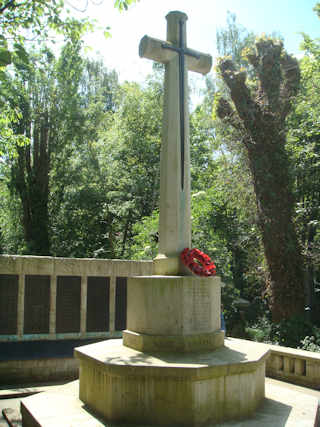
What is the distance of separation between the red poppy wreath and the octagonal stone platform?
1180 millimetres

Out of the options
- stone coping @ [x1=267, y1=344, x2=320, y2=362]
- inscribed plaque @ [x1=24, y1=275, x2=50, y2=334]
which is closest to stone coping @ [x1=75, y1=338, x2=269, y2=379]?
stone coping @ [x1=267, y1=344, x2=320, y2=362]

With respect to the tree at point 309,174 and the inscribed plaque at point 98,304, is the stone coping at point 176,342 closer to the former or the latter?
the inscribed plaque at point 98,304

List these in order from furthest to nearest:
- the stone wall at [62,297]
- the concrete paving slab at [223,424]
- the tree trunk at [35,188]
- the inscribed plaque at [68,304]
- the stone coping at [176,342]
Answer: the tree trunk at [35,188] < the inscribed plaque at [68,304] < the stone wall at [62,297] < the stone coping at [176,342] < the concrete paving slab at [223,424]

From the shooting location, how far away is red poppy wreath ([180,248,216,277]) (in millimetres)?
5781

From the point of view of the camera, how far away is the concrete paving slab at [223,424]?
4585mm

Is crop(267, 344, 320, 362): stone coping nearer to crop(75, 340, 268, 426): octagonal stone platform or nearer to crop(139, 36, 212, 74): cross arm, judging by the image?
crop(75, 340, 268, 426): octagonal stone platform

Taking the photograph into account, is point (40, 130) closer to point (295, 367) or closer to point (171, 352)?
point (295, 367)

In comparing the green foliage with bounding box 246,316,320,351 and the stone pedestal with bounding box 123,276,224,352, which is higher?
the stone pedestal with bounding box 123,276,224,352

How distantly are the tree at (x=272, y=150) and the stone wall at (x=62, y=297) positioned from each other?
4.10m

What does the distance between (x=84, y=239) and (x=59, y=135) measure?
211 inches

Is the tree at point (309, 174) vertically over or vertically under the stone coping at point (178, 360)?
over

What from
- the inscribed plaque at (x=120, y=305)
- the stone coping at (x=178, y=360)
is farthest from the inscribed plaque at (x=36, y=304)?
the stone coping at (x=178, y=360)

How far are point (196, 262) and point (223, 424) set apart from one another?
218 cm

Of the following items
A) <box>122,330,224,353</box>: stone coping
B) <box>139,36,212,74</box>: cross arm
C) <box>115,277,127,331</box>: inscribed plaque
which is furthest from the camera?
<box>115,277,127,331</box>: inscribed plaque
